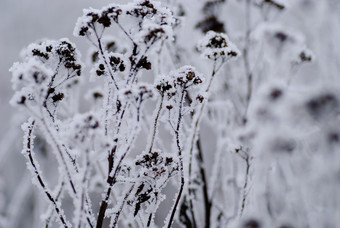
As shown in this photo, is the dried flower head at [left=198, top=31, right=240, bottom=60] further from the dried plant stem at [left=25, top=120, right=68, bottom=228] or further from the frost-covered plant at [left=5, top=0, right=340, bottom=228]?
the dried plant stem at [left=25, top=120, right=68, bottom=228]

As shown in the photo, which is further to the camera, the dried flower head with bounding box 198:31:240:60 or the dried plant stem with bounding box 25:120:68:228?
the dried flower head with bounding box 198:31:240:60

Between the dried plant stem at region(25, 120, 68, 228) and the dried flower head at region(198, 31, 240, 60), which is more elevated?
the dried flower head at region(198, 31, 240, 60)

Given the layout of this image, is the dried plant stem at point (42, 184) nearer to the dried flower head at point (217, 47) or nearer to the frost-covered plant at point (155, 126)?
the frost-covered plant at point (155, 126)

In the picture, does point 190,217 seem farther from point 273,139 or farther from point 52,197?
point 273,139

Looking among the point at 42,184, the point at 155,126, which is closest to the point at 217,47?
the point at 155,126

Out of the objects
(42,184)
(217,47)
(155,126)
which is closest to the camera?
(42,184)

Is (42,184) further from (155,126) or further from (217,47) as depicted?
(217,47)

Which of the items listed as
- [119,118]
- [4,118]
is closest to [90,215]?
[119,118]

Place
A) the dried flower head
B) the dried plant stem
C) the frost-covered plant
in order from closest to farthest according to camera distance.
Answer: the frost-covered plant < the dried plant stem < the dried flower head

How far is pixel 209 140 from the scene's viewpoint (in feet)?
29.0

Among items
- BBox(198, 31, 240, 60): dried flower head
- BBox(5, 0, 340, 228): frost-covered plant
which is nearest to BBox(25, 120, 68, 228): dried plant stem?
BBox(5, 0, 340, 228): frost-covered plant

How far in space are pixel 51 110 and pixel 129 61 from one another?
51cm

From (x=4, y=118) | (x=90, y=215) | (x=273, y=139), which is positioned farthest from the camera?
(x=4, y=118)

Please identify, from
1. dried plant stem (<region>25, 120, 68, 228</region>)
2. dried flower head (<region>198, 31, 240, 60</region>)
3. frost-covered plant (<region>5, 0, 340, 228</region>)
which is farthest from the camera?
dried flower head (<region>198, 31, 240, 60</region>)
